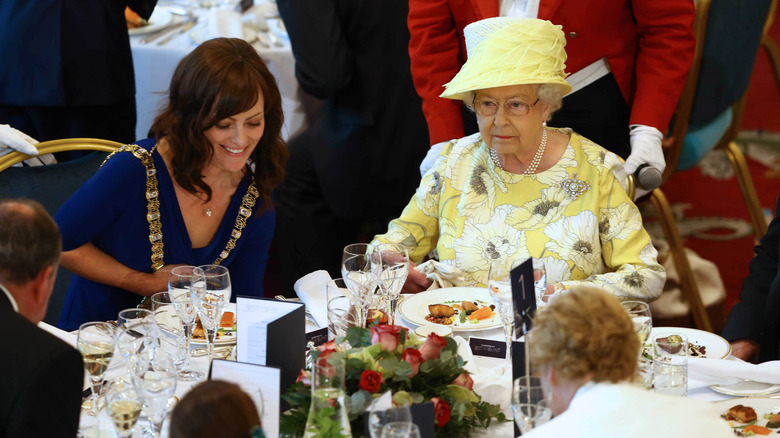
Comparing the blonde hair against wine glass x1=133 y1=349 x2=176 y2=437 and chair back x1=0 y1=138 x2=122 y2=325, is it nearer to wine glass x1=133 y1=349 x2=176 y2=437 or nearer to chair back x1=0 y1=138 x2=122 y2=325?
wine glass x1=133 y1=349 x2=176 y2=437

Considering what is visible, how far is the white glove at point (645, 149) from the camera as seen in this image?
291 centimetres

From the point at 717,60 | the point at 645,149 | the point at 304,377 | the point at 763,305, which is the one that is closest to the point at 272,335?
the point at 304,377

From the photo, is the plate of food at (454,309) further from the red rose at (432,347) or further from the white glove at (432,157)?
the white glove at (432,157)

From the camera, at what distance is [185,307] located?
188 centimetres

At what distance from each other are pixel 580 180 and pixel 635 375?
4.30 feet

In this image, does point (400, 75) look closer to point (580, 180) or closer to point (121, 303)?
point (580, 180)

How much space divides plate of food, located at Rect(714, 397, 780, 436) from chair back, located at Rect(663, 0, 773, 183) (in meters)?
2.15

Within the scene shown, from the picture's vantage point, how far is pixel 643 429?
3.77 ft

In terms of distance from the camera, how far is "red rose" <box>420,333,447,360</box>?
5.28ft

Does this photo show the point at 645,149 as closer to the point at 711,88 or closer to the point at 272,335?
the point at 711,88

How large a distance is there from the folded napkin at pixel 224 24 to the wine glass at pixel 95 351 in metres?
2.61

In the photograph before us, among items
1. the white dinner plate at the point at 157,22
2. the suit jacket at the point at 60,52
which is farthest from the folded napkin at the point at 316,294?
the white dinner plate at the point at 157,22

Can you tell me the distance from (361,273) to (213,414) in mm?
1011

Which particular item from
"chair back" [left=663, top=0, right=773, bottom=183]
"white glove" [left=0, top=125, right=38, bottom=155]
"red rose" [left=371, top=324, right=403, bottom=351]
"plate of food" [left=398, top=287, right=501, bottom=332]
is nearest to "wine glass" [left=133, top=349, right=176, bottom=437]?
"red rose" [left=371, top=324, right=403, bottom=351]
